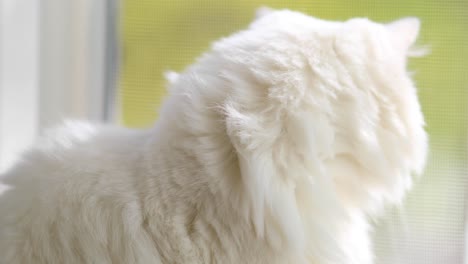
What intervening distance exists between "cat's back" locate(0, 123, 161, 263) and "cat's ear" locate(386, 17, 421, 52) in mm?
429

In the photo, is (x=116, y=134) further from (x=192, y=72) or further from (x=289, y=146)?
(x=289, y=146)

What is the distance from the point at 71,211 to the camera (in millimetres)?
715

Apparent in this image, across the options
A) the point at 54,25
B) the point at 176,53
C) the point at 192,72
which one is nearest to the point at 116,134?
the point at 192,72

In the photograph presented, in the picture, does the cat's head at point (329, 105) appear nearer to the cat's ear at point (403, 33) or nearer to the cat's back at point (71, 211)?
the cat's ear at point (403, 33)

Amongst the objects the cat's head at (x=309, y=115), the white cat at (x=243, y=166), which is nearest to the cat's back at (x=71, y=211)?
the white cat at (x=243, y=166)

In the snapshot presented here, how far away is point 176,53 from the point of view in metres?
1.24

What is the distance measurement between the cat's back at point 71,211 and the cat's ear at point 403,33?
43cm

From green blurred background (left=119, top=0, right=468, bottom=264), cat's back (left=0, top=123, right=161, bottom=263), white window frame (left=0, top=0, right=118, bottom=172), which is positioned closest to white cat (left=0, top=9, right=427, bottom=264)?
cat's back (left=0, top=123, right=161, bottom=263)

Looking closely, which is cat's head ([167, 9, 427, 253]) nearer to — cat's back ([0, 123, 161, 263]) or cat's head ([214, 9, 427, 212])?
cat's head ([214, 9, 427, 212])

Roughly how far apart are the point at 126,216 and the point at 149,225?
0.03 metres

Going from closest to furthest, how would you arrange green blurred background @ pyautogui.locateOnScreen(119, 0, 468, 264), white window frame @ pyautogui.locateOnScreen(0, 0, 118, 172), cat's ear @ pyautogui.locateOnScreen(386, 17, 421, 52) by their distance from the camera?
1. cat's ear @ pyautogui.locateOnScreen(386, 17, 421, 52)
2. green blurred background @ pyautogui.locateOnScreen(119, 0, 468, 264)
3. white window frame @ pyautogui.locateOnScreen(0, 0, 118, 172)

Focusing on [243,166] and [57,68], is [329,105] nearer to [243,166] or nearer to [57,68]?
[243,166]

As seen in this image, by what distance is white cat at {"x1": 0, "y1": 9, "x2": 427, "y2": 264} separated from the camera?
0.72 m

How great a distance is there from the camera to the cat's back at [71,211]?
0.71 metres
